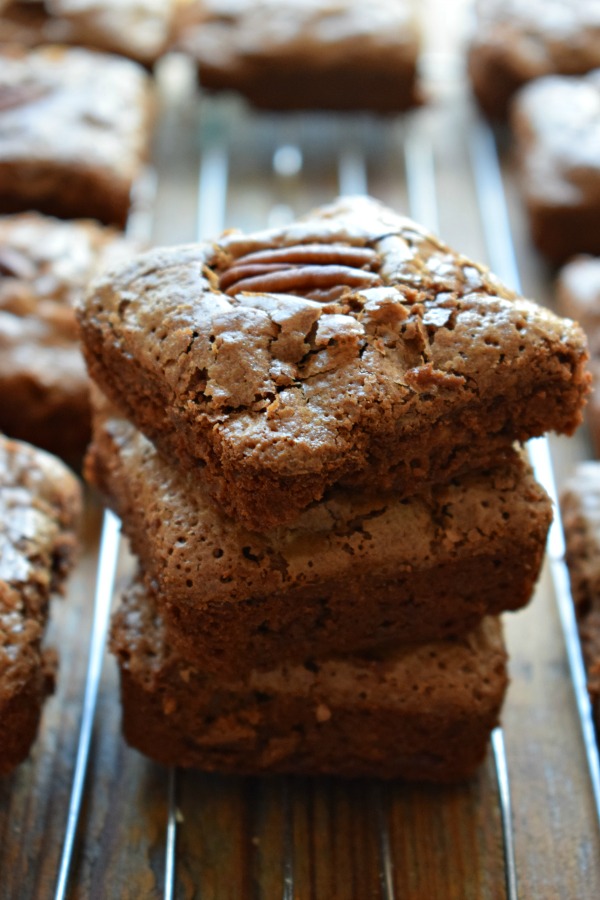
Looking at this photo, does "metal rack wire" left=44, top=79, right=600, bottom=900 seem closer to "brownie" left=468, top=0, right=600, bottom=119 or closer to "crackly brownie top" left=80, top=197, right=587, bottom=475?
"brownie" left=468, top=0, right=600, bottom=119

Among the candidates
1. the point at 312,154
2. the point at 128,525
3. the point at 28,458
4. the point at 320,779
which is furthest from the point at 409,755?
the point at 312,154

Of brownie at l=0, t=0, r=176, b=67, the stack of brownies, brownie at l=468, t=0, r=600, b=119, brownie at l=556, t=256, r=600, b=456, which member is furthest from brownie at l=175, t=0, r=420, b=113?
the stack of brownies

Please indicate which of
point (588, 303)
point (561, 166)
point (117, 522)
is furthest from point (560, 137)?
point (117, 522)

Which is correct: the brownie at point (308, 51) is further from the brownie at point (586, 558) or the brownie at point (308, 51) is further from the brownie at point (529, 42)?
the brownie at point (586, 558)

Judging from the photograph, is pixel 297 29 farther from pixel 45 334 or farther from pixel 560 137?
pixel 45 334

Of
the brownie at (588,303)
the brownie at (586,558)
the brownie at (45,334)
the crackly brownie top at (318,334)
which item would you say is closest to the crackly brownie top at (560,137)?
the brownie at (588,303)

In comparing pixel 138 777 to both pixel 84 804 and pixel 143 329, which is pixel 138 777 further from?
pixel 143 329

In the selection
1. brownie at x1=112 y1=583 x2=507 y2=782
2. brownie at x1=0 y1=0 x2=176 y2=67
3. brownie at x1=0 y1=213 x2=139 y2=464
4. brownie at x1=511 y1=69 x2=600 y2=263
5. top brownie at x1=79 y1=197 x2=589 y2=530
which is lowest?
brownie at x1=112 y1=583 x2=507 y2=782
